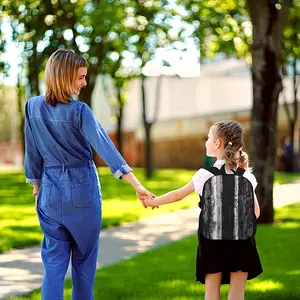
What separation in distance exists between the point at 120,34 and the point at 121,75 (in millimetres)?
10680

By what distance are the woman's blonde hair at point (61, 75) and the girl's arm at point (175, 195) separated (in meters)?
0.88

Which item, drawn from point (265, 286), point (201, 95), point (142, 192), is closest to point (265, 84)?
point (265, 286)

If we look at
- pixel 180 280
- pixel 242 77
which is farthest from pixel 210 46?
pixel 242 77

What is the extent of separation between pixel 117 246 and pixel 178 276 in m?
2.39

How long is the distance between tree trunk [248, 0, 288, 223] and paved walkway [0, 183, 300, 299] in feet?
4.87

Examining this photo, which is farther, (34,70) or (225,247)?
(34,70)

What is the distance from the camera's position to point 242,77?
183 feet

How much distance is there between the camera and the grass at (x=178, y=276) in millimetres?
6039

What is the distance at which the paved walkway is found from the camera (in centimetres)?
671

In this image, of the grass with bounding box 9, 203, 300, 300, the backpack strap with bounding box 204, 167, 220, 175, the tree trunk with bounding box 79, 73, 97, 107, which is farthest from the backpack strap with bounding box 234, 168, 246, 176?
the tree trunk with bounding box 79, 73, 97, 107

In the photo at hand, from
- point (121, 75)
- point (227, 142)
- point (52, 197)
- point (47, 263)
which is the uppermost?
point (121, 75)

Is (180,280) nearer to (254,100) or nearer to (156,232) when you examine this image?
(156,232)

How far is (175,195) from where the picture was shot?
4.41m

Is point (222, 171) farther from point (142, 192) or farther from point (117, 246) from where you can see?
point (117, 246)
